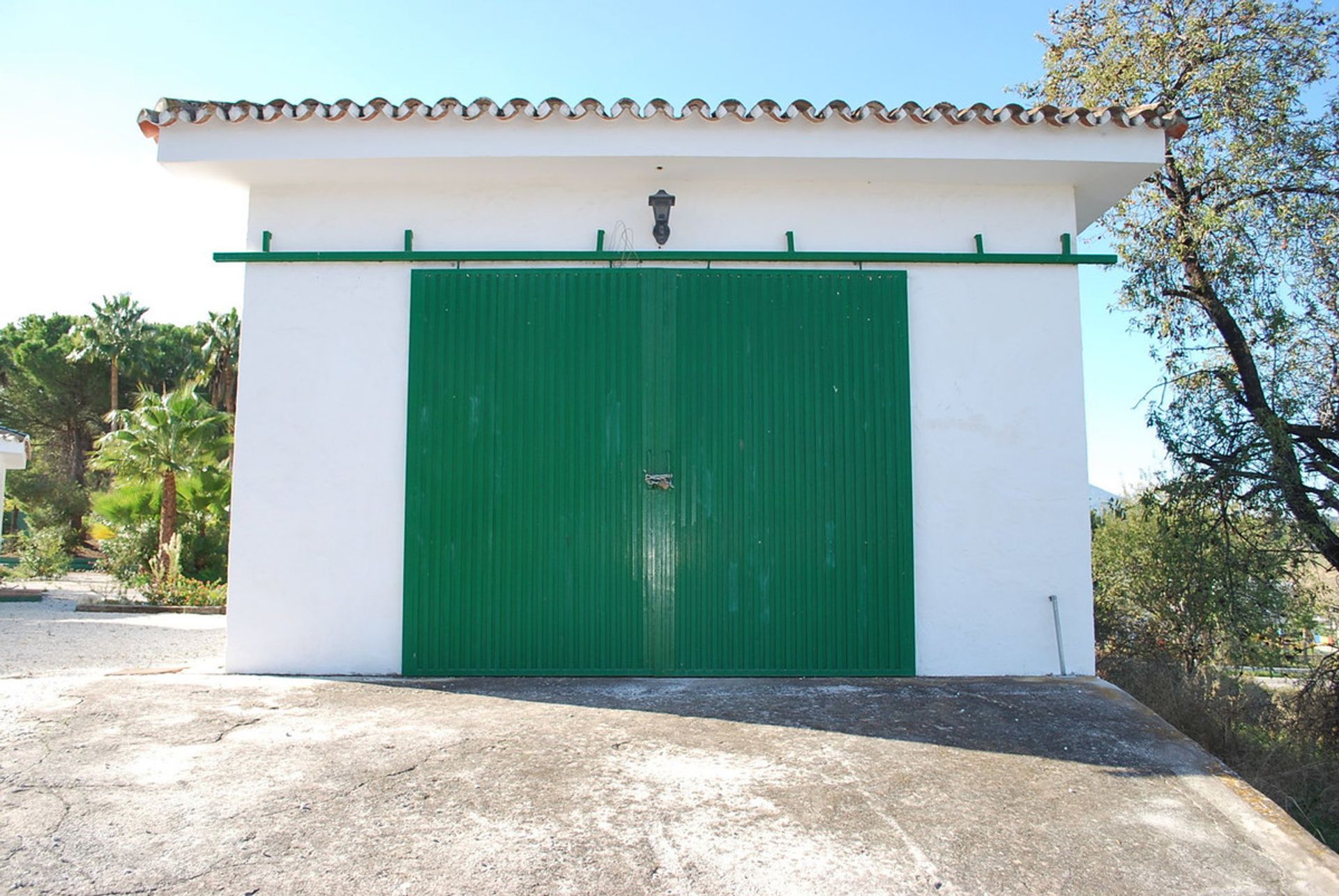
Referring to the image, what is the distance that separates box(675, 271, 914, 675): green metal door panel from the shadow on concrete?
283 mm

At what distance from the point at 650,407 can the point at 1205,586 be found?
5.08m

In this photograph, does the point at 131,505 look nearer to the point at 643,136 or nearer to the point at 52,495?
the point at 52,495

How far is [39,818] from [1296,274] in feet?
32.7

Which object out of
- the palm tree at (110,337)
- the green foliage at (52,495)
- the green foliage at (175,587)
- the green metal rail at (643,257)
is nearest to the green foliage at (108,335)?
the palm tree at (110,337)

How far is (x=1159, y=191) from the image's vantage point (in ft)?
28.3

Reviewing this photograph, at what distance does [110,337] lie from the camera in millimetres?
31188

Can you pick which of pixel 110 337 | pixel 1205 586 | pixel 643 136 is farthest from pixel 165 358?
pixel 1205 586

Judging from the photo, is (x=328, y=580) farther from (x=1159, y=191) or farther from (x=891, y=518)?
(x=1159, y=191)

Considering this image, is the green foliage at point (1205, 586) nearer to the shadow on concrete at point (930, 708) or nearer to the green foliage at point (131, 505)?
the shadow on concrete at point (930, 708)

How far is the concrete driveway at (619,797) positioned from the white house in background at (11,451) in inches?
609

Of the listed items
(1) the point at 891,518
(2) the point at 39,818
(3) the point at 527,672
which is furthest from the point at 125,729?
(1) the point at 891,518

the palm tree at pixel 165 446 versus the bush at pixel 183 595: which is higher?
the palm tree at pixel 165 446

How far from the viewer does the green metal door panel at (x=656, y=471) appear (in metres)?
5.82

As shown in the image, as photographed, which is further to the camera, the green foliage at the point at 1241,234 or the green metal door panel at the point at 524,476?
the green foliage at the point at 1241,234
